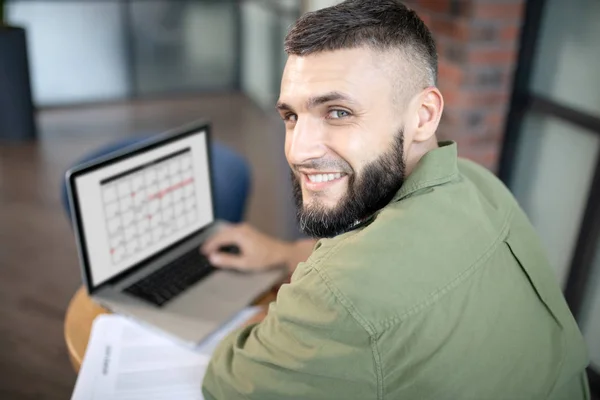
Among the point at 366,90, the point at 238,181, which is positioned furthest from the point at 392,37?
the point at 238,181

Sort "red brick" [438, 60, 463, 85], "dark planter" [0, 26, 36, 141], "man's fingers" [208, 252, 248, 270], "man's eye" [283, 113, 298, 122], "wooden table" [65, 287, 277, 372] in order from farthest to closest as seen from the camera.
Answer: "dark planter" [0, 26, 36, 141] → "red brick" [438, 60, 463, 85] → "man's fingers" [208, 252, 248, 270] → "wooden table" [65, 287, 277, 372] → "man's eye" [283, 113, 298, 122]

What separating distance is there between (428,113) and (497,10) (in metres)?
1.27

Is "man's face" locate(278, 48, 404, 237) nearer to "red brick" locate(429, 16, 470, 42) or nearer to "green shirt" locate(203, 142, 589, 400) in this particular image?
"green shirt" locate(203, 142, 589, 400)

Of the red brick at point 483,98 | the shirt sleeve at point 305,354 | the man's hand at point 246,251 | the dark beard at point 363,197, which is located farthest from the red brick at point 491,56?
the shirt sleeve at point 305,354

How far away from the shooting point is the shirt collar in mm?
983

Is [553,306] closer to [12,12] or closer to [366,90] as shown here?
[366,90]

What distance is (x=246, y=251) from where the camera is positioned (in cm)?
154

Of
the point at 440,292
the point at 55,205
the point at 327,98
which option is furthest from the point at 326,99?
the point at 55,205

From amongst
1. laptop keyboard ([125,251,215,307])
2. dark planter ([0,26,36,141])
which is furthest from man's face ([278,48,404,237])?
dark planter ([0,26,36,141])

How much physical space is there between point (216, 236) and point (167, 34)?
4.17 metres

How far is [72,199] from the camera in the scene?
1229 mm

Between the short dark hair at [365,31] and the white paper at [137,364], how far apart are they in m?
0.65

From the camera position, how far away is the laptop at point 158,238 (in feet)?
4.21

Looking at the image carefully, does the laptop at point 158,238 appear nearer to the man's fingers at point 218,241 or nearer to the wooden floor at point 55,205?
the man's fingers at point 218,241
